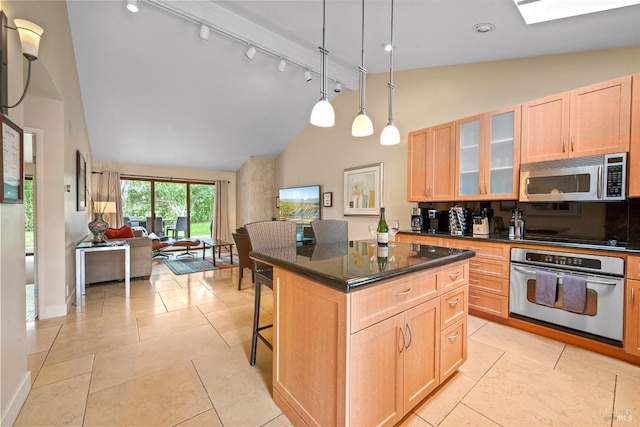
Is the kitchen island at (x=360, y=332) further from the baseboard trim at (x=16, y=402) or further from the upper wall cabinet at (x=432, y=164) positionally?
the upper wall cabinet at (x=432, y=164)

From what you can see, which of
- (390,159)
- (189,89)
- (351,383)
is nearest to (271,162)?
(189,89)

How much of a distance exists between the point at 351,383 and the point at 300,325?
37 centimetres

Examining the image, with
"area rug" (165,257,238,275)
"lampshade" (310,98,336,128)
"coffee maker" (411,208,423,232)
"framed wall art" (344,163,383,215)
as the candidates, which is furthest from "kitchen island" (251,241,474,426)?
"area rug" (165,257,238,275)

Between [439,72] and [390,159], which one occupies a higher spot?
[439,72]

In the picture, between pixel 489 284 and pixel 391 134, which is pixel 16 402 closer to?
pixel 391 134

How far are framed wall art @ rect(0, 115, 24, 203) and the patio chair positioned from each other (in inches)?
232

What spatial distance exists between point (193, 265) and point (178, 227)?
230 cm

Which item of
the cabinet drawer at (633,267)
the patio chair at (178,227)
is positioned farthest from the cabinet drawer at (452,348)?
the patio chair at (178,227)

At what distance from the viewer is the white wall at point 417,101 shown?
2.70 metres

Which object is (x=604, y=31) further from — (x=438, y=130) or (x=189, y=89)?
(x=189, y=89)

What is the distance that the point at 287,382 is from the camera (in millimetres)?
1512

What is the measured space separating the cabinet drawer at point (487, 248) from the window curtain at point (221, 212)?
6.32 metres

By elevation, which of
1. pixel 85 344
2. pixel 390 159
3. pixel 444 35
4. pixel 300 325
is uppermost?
pixel 444 35

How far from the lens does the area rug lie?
197 inches
